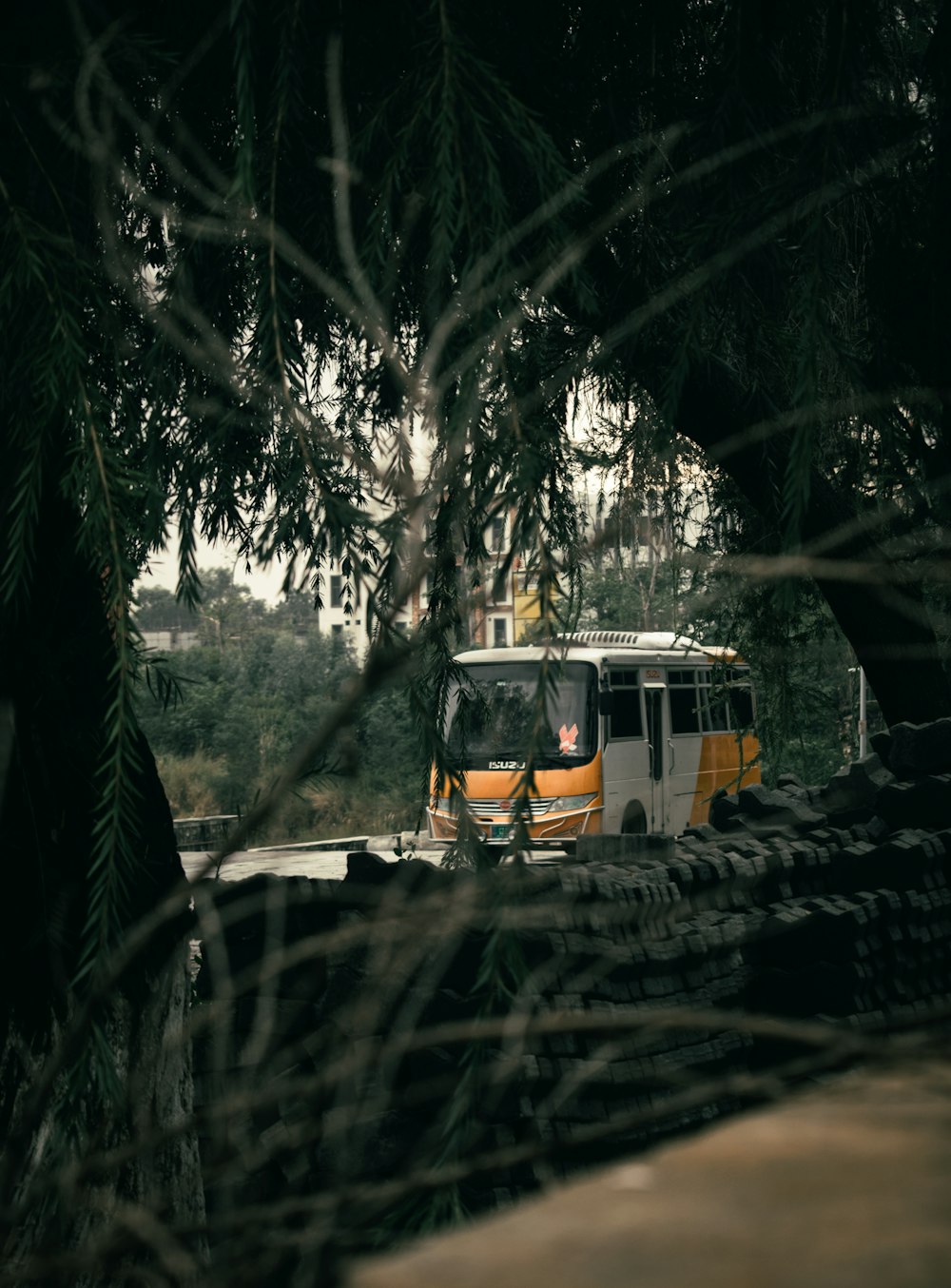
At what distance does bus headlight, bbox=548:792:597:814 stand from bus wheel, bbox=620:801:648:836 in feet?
3.40

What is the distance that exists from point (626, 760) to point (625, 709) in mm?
654

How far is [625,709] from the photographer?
17938mm

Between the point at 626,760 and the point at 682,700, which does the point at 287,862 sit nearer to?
the point at 626,760

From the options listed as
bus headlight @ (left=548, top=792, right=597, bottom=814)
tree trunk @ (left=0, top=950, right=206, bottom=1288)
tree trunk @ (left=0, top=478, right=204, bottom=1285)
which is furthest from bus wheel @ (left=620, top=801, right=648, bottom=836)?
tree trunk @ (left=0, top=478, right=204, bottom=1285)

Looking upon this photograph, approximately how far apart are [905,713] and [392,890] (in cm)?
538

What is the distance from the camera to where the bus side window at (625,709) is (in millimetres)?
17516

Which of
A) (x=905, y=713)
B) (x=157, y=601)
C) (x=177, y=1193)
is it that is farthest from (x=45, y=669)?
(x=157, y=601)

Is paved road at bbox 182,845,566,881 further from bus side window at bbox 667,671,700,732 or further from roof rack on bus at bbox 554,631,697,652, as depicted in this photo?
roof rack on bus at bbox 554,631,697,652

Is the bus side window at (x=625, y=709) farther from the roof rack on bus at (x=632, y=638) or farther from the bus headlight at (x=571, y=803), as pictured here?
the bus headlight at (x=571, y=803)

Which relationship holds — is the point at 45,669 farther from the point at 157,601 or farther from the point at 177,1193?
the point at 157,601

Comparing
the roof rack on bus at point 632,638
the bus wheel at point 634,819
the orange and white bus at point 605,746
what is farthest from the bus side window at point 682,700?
the bus wheel at point 634,819

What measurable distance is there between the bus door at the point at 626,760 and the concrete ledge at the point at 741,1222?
53.3ft

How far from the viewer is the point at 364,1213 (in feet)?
4.04

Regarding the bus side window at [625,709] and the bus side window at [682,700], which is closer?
the bus side window at [625,709]
